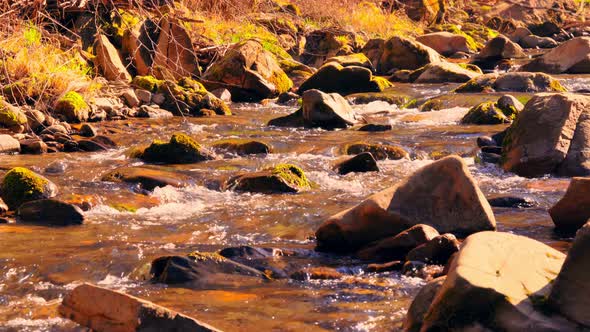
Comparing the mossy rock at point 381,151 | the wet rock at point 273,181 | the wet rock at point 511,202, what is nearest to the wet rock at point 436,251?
the wet rock at point 511,202

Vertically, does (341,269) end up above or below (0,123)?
above

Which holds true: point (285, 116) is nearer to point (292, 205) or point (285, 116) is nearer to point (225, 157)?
point (225, 157)

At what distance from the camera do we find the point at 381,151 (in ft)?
32.8

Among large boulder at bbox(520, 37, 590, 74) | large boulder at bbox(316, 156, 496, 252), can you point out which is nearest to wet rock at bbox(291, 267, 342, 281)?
large boulder at bbox(316, 156, 496, 252)

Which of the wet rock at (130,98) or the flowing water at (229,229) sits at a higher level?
the flowing water at (229,229)

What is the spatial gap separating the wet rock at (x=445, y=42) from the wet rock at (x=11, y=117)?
15142mm

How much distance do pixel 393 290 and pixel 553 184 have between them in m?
3.76

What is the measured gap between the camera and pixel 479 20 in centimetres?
3228

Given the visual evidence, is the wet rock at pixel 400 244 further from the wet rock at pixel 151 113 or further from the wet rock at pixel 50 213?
the wet rock at pixel 151 113

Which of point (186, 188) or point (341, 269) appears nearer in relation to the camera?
point (341, 269)

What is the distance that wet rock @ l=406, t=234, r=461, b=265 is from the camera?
5.18 m

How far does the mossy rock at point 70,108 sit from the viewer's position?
1216 centimetres

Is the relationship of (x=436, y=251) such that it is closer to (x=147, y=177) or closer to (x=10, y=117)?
(x=147, y=177)

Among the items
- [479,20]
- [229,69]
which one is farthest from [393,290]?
[479,20]
